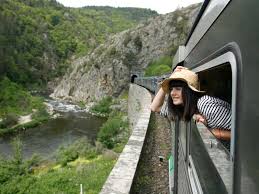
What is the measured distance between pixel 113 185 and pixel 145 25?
82.5m

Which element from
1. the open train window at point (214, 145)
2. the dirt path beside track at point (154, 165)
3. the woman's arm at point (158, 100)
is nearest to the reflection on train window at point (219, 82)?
the open train window at point (214, 145)

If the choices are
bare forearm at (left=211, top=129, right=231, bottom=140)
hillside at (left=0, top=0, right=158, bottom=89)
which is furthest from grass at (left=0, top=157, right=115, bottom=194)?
hillside at (left=0, top=0, right=158, bottom=89)

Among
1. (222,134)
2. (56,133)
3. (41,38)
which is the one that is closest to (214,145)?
(222,134)

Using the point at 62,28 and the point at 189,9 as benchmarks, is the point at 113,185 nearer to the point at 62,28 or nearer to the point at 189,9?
the point at 189,9

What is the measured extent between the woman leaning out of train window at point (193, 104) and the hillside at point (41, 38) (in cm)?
10976

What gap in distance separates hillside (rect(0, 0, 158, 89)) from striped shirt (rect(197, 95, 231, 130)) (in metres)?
110

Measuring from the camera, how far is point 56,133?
53.3 meters

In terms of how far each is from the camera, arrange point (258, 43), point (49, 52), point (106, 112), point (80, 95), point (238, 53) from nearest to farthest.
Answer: point (258, 43), point (238, 53), point (106, 112), point (80, 95), point (49, 52)

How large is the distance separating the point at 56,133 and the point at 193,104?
5175cm

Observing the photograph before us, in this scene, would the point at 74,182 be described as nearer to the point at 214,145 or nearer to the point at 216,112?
the point at 214,145

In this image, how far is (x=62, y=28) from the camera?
167250 mm

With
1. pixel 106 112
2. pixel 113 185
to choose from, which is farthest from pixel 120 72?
pixel 113 185

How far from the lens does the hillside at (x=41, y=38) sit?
119m

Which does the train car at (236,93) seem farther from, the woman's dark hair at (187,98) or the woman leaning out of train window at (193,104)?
the woman's dark hair at (187,98)
